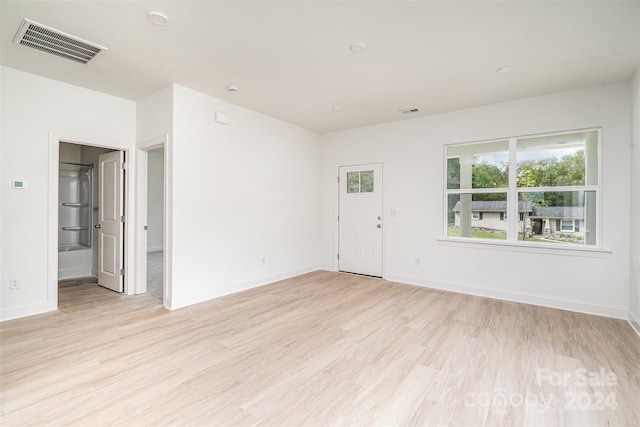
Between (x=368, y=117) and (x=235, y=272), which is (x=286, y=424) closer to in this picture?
(x=235, y=272)

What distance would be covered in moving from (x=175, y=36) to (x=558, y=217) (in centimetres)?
492

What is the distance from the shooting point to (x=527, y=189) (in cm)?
405

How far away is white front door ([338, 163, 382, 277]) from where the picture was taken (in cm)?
541

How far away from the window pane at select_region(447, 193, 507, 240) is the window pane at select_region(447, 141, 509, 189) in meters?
0.18

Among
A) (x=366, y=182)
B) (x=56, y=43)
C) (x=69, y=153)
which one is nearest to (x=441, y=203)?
(x=366, y=182)

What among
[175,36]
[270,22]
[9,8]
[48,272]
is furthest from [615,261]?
[48,272]

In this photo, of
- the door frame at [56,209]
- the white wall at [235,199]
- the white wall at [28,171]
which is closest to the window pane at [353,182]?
the white wall at [235,199]

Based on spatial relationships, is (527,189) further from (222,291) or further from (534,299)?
(222,291)

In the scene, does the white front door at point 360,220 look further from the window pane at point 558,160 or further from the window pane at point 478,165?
the window pane at point 558,160

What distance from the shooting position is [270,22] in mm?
2398

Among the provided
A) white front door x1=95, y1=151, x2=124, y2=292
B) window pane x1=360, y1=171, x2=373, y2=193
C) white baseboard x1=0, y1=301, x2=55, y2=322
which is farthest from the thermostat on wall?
window pane x1=360, y1=171, x2=373, y2=193

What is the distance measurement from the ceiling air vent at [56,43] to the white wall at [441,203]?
4.02 meters

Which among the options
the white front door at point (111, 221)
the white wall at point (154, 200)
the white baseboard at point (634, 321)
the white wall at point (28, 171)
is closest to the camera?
the white baseboard at point (634, 321)

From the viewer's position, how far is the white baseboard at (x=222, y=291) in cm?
367
